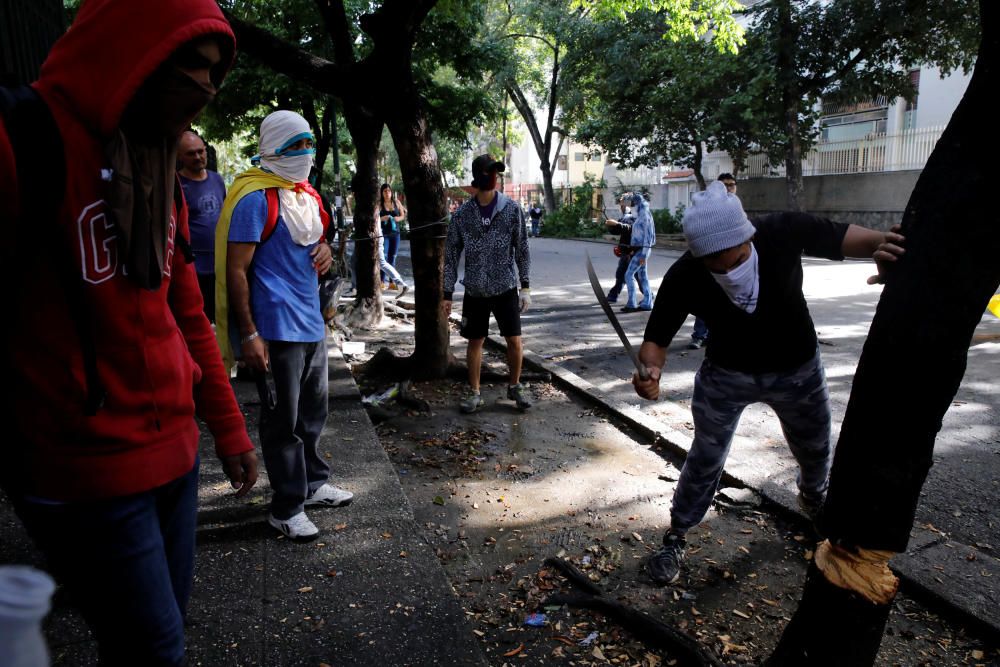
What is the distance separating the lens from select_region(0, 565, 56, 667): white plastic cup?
0.74 m

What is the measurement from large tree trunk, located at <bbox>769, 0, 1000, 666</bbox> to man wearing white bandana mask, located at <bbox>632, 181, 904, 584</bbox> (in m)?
0.85

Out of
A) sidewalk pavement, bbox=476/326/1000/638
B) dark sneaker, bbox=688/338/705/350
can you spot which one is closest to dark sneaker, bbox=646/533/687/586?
sidewalk pavement, bbox=476/326/1000/638

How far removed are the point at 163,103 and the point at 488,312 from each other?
4.55 metres

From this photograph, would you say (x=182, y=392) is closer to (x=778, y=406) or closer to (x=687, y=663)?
(x=687, y=663)

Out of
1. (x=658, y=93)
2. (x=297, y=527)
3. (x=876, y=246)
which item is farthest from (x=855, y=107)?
(x=297, y=527)

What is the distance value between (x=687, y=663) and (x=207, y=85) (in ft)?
8.24

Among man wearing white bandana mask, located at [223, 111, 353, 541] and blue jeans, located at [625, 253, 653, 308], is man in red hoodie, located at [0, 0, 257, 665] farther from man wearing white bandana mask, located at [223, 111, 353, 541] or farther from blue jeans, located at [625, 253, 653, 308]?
blue jeans, located at [625, 253, 653, 308]

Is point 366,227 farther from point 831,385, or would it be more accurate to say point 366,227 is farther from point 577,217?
point 577,217

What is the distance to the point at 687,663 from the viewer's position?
9.12 ft

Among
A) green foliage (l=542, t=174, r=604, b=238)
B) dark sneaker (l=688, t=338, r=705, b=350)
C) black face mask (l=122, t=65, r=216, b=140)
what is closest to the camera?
black face mask (l=122, t=65, r=216, b=140)

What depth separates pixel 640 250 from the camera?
10.9 metres

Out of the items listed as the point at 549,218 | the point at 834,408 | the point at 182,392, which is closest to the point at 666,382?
the point at 834,408

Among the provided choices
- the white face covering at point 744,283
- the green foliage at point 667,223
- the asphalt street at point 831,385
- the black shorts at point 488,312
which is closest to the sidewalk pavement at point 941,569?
the asphalt street at point 831,385

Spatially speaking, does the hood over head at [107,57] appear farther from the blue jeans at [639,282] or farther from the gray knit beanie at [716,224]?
the blue jeans at [639,282]
